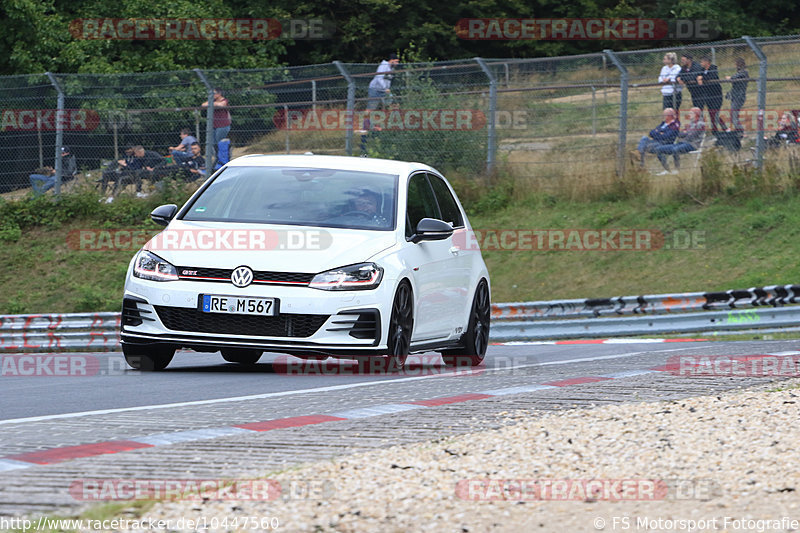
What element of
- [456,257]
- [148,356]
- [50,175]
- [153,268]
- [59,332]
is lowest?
[59,332]

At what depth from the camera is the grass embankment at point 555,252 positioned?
789 inches

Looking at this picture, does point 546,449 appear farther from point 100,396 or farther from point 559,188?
point 559,188

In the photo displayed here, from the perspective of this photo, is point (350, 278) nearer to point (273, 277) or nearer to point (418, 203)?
point (273, 277)

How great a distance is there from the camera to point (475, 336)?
11672 mm

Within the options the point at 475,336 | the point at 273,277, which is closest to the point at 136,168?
the point at 475,336

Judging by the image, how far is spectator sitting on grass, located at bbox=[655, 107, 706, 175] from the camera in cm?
2211

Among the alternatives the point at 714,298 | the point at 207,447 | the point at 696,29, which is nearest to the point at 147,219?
the point at 714,298

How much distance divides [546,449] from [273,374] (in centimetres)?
468

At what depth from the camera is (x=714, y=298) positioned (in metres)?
16.8

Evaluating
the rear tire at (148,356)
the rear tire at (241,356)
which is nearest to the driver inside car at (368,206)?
the rear tire at (148,356)

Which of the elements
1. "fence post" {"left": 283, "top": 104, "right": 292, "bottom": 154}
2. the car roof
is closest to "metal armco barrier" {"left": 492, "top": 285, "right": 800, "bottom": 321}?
the car roof

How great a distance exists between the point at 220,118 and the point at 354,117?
248 cm

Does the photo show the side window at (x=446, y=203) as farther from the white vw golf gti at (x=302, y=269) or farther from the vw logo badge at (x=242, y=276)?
the vw logo badge at (x=242, y=276)

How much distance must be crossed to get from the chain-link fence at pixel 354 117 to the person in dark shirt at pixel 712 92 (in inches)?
46.4
